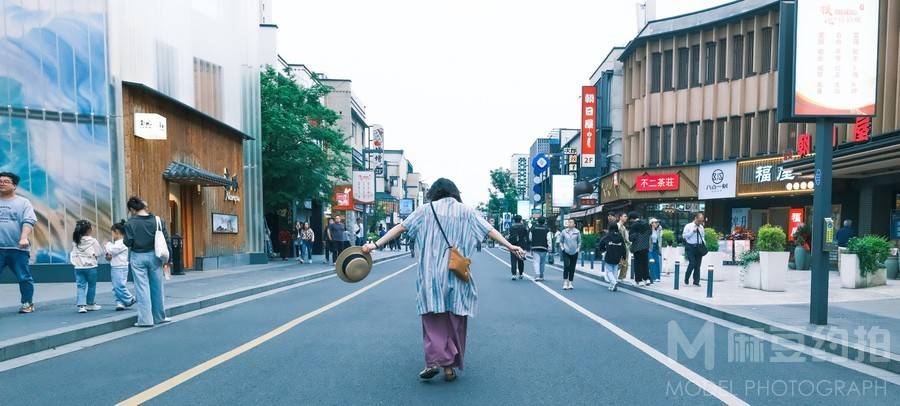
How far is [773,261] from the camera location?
1217 centimetres

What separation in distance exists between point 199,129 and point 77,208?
574cm

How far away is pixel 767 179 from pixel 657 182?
672cm

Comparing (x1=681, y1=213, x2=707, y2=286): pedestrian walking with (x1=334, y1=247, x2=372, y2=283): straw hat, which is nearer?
(x1=334, y1=247, x2=372, y2=283): straw hat

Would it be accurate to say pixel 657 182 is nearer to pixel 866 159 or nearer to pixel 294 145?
pixel 866 159

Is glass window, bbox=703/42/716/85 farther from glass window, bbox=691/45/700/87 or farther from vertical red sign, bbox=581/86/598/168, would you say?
vertical red sign, bbox=581/86/598/168

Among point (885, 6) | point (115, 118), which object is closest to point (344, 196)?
point (115, 118)

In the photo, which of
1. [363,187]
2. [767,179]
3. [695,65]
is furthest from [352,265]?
[363,187]

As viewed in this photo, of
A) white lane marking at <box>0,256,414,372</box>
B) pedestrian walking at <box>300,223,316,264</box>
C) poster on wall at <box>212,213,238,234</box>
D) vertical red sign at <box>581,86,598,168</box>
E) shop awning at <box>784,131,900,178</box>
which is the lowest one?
pedestrian walking at <box>300,223,316,264</box>

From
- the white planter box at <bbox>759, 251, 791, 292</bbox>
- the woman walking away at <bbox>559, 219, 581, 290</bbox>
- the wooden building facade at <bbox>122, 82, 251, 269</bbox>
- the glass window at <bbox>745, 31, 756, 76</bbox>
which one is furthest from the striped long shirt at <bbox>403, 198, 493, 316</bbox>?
the glass window at <bbox>745, 31, 756, 76</bbox>

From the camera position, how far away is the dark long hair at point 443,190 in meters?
5.00

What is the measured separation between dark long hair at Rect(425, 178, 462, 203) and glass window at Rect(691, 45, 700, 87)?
1152 inches

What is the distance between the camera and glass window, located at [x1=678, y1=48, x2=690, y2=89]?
102 ft

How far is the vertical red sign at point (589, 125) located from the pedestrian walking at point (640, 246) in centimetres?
2706

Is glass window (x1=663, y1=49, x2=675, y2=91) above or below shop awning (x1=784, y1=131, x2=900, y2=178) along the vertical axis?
above
